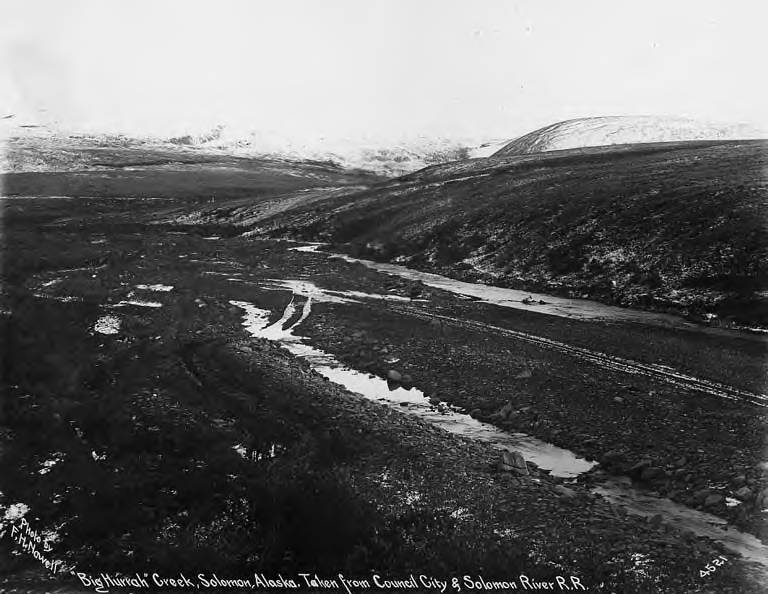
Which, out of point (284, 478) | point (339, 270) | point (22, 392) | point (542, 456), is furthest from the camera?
point (339, 270)

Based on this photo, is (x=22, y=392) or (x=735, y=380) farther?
(x=735, y=380)

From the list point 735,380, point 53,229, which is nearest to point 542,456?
point 735,380

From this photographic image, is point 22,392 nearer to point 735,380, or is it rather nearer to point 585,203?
point 735,380

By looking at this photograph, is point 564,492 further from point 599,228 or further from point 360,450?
point 599,228

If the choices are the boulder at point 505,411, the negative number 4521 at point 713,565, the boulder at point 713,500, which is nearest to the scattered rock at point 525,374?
the boulder at point 505,411

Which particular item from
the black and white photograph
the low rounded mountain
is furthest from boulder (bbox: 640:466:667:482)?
the low rounded mountain

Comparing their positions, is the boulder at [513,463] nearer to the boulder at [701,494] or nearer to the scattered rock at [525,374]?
the boulder at [701,494]
